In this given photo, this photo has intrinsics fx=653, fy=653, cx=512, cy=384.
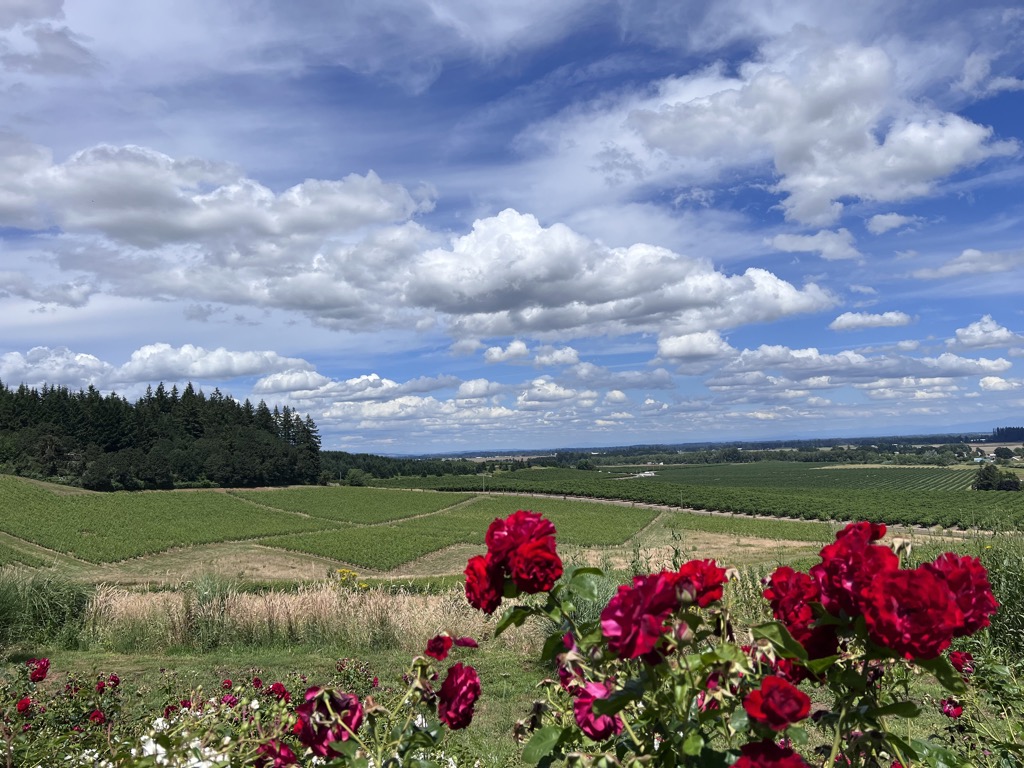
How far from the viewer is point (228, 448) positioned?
233ft

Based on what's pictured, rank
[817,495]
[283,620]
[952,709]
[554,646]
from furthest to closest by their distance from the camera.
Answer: [817,495]
[283,620]
[952,709]
[554,646]

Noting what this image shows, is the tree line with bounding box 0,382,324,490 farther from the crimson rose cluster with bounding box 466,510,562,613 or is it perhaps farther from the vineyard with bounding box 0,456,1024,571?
the crimson rose cluster with bounding box 466,510,562,613

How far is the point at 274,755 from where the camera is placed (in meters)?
1.51

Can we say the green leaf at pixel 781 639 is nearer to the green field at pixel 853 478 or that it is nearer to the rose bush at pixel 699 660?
the rose bush at pixel 699 660

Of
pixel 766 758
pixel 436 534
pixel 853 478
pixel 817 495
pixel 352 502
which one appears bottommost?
pixel 853 478

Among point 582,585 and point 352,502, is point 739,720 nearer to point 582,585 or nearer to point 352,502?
point 582,585

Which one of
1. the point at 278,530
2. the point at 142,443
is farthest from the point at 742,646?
the point at 142,443

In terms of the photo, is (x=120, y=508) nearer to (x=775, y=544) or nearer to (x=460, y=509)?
(x=460, y=509)

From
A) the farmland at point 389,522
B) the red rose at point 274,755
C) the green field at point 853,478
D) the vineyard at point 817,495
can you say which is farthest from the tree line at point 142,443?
the red rose at point 274,755

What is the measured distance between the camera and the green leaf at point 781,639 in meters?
1.10

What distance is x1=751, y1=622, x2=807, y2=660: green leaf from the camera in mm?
1099

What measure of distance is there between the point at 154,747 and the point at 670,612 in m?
1.52

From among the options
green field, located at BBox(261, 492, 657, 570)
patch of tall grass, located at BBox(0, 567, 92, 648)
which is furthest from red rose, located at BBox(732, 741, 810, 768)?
green field, located at BBox(261, 492, 657, 570)

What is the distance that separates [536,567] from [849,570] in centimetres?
56
